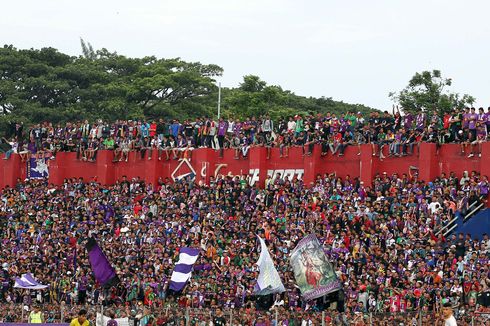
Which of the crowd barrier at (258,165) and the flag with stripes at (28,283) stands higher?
the crowd barrier at (258,165)

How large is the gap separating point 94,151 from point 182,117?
25.1 m

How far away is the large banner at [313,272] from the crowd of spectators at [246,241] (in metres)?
0.68

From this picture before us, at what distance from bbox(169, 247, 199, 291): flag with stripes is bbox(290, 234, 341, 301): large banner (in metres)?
6.82

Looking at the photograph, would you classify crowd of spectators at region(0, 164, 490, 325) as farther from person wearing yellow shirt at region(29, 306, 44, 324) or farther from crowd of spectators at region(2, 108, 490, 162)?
person wearing yellow shirt at region(29, 306, 44, 324)

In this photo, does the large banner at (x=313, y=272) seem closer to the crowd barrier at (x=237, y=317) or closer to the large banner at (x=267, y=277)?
the crowd barrier at (x=237, y=317)

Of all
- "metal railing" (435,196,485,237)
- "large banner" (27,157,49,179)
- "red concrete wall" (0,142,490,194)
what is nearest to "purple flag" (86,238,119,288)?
"red concrete wall" (0,142,490,194)

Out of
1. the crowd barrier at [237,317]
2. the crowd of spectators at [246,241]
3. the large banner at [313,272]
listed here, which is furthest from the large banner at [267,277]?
the large banner at [313,272]

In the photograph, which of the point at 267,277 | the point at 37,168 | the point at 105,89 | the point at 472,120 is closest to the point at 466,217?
the point at 472,120

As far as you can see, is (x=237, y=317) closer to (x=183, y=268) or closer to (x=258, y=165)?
(x=183, y=268)

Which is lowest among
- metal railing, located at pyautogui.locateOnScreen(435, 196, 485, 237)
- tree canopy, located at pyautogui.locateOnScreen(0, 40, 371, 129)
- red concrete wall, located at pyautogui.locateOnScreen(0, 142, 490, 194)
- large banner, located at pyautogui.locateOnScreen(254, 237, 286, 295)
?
large banner, located at pyautogui.locateOnScreen(254, 237, 286, 295)

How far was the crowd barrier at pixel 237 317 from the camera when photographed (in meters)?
33.2

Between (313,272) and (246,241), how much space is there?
8467 millimetres

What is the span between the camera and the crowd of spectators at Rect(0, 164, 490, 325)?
126 feet

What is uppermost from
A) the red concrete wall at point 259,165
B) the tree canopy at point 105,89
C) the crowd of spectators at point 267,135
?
the tree canopy at point 105,89
